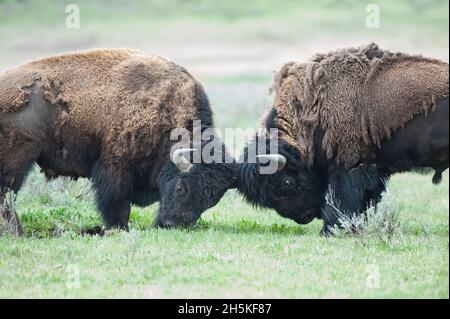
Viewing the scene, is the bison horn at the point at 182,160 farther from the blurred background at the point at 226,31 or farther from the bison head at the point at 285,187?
the blurred background at the point at 226,31

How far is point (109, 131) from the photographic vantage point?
1077cm

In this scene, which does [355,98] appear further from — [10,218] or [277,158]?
[10,218]

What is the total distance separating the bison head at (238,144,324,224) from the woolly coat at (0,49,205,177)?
1074mm

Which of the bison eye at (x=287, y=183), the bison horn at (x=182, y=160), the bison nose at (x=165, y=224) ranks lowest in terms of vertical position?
the bison nose at (x=165, y=224)

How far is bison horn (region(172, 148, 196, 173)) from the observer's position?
10.5 m

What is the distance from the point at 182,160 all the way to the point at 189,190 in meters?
0.39

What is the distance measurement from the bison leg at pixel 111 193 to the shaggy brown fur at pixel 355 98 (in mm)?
2165

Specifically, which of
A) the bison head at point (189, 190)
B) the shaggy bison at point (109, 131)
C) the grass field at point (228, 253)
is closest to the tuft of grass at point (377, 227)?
the grass field at point (228, 253)

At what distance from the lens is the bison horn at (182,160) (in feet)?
34.4

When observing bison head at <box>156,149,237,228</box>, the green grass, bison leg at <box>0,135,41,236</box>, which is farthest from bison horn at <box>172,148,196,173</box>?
bison leg at <box>0,135,41,236</box>
